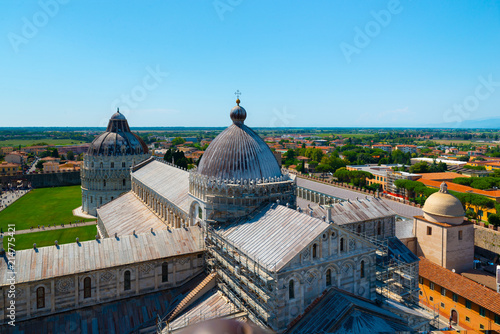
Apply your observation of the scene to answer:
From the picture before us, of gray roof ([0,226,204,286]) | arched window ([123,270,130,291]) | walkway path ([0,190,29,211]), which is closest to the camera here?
gray roof ([0,226,204,286])

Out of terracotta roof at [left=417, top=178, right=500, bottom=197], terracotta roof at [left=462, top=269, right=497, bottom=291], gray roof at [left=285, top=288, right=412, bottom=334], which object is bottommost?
terracotta roof at [left=462, top=269, right=497, bottom=291]

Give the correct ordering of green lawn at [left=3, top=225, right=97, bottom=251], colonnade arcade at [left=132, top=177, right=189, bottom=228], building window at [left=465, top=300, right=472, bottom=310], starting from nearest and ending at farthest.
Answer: colonnade arcade at [left=132, top=177, right=189, bottom=228] → building window at [left=465, top=300, right=472, bottom=310] → green lawn at [left=3, top=225, right=97, bottom=251]

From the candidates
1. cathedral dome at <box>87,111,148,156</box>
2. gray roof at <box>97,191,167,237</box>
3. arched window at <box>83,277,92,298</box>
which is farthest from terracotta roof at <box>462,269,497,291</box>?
cathedral dome at <box>87,111,148,156</box>

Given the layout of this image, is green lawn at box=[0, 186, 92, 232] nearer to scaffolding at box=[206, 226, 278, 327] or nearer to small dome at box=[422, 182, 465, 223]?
scaffolding at box=[206, 226, 278, 327]

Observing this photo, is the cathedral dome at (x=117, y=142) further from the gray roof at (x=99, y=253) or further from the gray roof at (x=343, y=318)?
the gray roof at (x=343, y=318)

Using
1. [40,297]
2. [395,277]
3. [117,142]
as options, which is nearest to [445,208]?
[395,277]

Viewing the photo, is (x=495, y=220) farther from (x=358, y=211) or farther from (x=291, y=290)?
(x=291, y=290)
